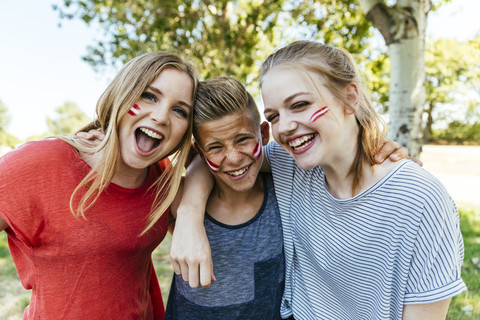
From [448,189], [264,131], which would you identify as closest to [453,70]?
[448,189]

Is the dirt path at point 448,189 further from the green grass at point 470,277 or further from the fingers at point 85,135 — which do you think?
the green grass at point 470,277

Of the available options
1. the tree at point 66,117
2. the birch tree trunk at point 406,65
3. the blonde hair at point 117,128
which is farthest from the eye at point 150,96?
the tree at point 66,117

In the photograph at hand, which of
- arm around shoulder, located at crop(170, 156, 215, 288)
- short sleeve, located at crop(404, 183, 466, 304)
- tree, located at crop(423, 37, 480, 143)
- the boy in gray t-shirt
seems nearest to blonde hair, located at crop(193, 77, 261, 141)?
the boy in gray t-shirt

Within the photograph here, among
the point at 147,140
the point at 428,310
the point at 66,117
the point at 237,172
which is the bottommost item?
the point at 66,117

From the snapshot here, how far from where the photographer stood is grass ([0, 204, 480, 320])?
10.2 feet

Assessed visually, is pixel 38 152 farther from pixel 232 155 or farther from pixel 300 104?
pixel 300 104

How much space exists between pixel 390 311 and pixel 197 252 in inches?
38.3

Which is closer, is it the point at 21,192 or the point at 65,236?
the point at 21,192

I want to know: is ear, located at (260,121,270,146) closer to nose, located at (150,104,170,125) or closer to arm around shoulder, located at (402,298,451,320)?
nose, located at (150,104,170,125)

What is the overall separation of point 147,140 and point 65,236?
2.18 ft

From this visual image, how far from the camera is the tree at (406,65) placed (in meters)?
4.06

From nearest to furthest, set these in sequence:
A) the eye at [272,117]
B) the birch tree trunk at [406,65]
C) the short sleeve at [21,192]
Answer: the short sleeve at [21,192] < the eye at [272,117] < the birch tree trunk at [406,65]

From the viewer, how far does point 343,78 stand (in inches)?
72.3

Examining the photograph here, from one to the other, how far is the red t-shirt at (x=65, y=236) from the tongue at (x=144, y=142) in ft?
0.85
